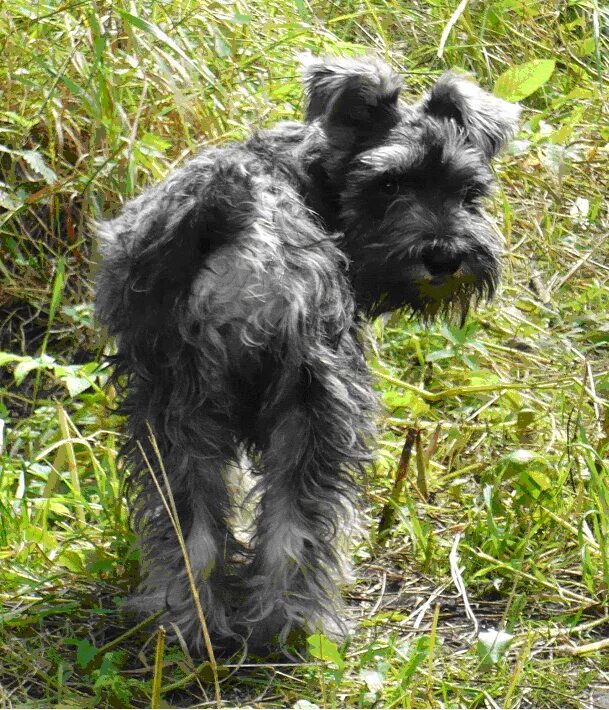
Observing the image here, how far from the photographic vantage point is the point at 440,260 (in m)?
3.62

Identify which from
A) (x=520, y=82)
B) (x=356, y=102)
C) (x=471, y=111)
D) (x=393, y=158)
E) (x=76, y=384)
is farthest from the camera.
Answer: (x=520, y=82)

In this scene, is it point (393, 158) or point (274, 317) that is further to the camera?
point (393, 158)

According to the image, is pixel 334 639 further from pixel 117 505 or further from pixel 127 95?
pixel 127 95

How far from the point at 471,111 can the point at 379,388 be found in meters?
1.31

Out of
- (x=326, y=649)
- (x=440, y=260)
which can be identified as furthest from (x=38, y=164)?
(x=326, y=649)

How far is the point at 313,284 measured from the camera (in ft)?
10.2

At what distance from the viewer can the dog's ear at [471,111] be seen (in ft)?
12.6

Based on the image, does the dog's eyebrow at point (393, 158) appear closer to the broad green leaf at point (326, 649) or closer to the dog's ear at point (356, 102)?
the dog's ear at point (356, 102)

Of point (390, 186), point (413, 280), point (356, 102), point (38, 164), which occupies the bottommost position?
point (38, 164)

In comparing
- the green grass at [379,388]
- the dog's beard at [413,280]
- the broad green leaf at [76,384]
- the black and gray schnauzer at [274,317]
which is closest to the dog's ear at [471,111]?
the black and gray schnauzer at [274,317]

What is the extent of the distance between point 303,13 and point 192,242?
3.22m

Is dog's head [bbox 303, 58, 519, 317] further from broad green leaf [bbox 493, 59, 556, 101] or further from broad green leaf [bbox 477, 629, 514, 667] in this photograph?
broad green leaf [bbox 493, 59, 556, 101]

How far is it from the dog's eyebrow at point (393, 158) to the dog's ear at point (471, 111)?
292 millimetres

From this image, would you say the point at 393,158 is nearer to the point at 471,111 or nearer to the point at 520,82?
the point at 471,111
